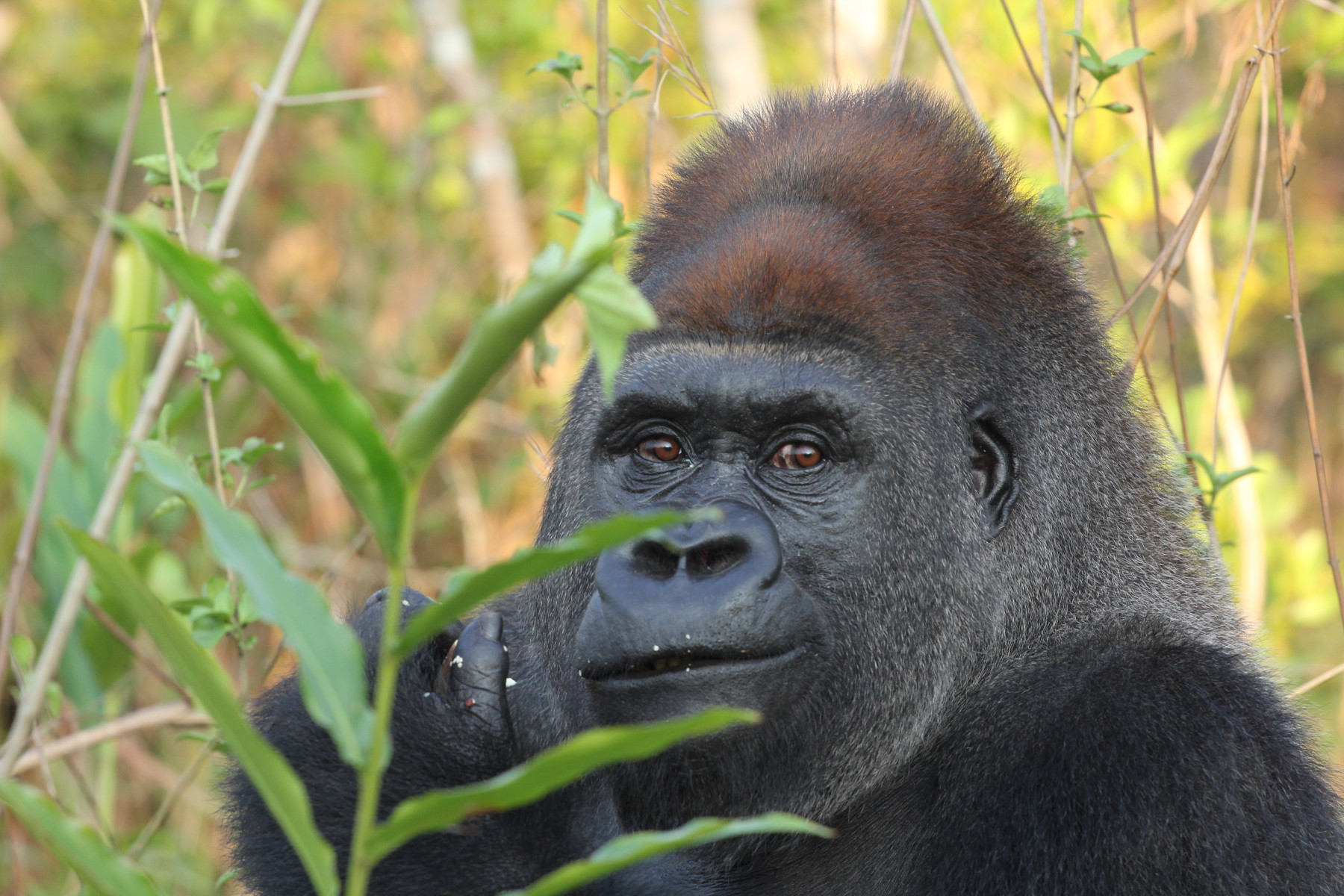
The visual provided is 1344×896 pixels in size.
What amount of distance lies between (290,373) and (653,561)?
124cm

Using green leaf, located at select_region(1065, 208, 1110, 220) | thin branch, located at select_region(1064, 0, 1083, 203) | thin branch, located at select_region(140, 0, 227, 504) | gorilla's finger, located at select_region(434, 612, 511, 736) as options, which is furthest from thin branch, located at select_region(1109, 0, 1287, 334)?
thin branch, located at select_region(140, 0, 227, 504)

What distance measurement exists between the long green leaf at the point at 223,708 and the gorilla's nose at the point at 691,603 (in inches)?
41.0

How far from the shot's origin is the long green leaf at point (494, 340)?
1.23 m

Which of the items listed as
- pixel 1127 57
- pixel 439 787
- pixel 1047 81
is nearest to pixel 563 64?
pixel 1047 81

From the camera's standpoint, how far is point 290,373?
128cm

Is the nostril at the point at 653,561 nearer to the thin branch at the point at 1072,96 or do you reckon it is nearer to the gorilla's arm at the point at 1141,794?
the gorilla's arm at the point at 1141,794

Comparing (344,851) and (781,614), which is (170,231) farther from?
(781,614)

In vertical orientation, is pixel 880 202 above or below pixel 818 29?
below

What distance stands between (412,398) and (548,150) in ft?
4.69

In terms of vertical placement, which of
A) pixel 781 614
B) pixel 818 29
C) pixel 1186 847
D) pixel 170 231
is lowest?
pixel 1186 847

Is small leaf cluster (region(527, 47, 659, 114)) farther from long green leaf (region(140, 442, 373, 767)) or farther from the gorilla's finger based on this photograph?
long green leaf (region(140, 442, 373, 767))

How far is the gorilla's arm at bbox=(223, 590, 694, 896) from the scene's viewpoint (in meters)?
2.90

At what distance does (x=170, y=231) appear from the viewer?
11.1ft

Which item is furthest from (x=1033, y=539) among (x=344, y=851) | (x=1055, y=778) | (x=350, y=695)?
(x=350, y=695)
